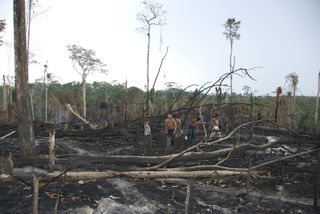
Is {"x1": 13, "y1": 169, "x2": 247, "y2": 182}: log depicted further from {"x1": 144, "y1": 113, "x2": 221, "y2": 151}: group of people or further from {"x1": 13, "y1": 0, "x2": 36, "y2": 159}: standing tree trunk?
{"x1": 144, "y1": 113, "x2": 221, "y2": 151}: group of people

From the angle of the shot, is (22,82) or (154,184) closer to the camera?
(154,184)

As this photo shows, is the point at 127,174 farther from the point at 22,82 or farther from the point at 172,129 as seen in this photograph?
the point at 172,129

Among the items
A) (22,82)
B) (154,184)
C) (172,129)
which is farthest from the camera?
(172,129)

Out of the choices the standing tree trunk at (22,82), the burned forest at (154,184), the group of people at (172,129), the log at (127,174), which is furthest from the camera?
the group of people at (172,129)

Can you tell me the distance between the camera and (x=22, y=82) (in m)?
9.00

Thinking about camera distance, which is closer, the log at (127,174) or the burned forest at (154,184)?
the log at (127,174)

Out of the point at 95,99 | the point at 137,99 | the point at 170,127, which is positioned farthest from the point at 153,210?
the point at 95,99

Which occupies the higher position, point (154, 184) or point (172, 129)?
point (172, 129)

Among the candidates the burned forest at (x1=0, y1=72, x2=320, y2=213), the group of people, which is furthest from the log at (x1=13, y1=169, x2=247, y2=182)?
the group of people

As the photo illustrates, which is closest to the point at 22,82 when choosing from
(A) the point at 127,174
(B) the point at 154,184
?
(A) the point at 127,174

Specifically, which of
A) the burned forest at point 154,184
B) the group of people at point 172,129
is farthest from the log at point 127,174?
the group of people at point 172,129

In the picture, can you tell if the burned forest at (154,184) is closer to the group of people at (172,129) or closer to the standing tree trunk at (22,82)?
the standing tree trunk at (22,82)

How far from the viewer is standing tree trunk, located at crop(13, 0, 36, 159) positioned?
8.94m

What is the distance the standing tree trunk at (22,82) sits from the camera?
8938mm
